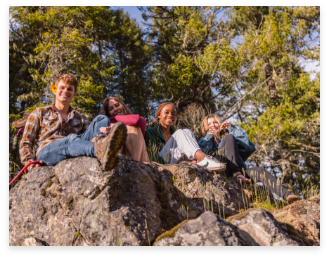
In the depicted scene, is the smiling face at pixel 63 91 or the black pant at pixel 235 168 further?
the black pant at pixel 235 168

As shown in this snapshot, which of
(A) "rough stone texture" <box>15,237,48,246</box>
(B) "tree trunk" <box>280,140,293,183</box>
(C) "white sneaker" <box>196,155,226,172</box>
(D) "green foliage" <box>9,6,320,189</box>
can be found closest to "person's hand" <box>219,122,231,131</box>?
(C) "white sneaker" <box>196,155,226,172</box>

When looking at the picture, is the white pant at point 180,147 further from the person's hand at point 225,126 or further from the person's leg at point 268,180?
the person's leg at point 268,180

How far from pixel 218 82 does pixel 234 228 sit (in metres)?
10.00

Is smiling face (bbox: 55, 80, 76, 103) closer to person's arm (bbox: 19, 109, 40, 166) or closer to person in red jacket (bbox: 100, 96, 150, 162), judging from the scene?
person's arm (bbox: 19, 109, 40, 166)

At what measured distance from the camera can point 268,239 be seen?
2.05 metres

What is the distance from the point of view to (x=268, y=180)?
3.66 m

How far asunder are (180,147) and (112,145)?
66.5 inches

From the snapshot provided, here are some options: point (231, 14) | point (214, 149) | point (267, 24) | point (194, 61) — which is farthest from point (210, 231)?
point (231, 14)

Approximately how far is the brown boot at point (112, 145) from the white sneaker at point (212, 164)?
1.42m

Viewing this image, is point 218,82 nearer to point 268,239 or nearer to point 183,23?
point 183,23

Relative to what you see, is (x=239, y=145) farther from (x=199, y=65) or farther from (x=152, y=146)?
(x=199, y=65)

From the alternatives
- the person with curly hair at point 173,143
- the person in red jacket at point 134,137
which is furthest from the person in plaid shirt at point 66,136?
the person with curly hair at point 173,143

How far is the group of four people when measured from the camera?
253cm

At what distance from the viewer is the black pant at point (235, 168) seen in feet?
12.0
